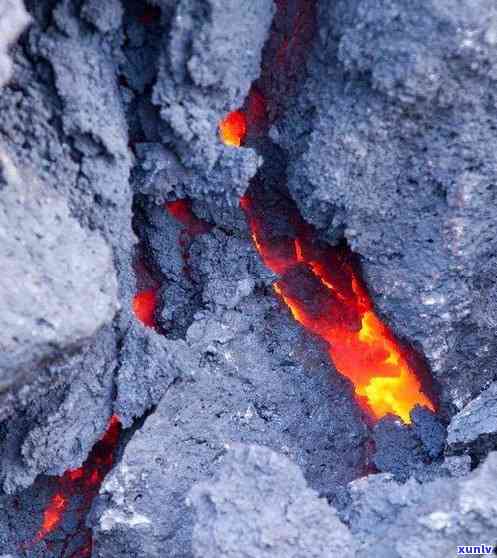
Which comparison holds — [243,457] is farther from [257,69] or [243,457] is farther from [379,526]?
[257,69]

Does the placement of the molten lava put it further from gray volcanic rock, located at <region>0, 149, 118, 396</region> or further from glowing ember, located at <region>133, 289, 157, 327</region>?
gray volcanic rock, located at <region>0, 149, 118, 396</region>

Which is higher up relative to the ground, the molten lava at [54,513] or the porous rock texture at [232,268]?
the porous rock texture at [232,268]

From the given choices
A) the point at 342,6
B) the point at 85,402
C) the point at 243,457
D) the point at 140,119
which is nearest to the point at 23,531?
the point at 85,402

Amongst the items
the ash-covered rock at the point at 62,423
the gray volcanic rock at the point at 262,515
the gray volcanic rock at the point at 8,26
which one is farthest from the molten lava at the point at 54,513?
the gray volcanic rock at the point at 8,26

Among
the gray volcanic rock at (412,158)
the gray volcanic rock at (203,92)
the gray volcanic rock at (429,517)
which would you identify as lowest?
the gray volcanic rock at (429,517)

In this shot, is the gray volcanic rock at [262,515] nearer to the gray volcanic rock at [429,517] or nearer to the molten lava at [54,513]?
the gray volcanic rock at [429,517]
